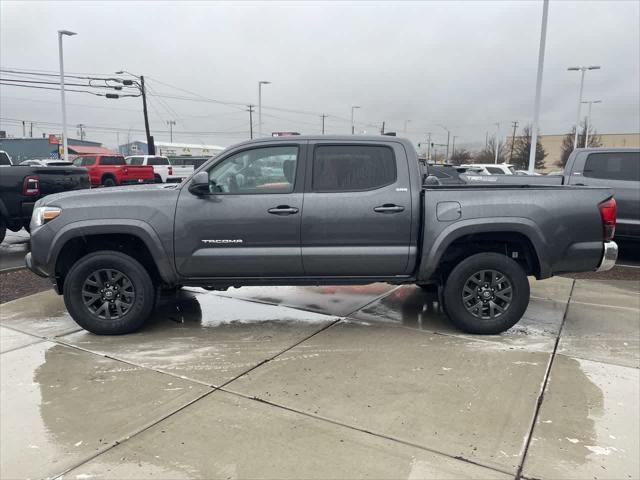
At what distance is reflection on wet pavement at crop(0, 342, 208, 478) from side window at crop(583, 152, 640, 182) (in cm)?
811

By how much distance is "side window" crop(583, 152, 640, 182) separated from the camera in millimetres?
8711

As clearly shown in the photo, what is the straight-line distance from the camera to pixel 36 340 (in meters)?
4.75

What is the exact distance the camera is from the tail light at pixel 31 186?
8.79 m

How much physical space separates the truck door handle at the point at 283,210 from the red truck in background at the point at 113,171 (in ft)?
71.1

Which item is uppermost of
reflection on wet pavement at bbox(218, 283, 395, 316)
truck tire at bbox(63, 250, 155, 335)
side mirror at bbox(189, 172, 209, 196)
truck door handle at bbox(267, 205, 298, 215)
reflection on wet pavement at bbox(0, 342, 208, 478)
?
side mirror at bbox(189, 172, 209, 196)

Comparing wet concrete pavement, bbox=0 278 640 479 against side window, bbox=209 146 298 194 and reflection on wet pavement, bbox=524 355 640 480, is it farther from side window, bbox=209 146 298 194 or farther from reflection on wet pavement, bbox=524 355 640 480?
side window, bbox=209 146 298 194

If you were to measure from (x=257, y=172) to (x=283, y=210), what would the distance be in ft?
1.55

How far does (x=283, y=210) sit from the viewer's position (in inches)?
184

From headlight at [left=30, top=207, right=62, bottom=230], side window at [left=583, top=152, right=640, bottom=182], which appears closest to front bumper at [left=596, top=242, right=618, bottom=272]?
side window at [left=583, top=152, right=640, bottom=182]

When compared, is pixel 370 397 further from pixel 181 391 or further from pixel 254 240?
pixel 254 240

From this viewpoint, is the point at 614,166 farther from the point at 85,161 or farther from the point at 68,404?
the point at 85,161

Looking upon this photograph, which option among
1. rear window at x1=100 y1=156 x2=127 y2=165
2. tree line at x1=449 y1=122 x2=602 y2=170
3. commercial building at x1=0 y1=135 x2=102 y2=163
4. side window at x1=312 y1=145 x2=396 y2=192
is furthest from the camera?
tree line at x1=449 y1=122 x2=602 y2=170

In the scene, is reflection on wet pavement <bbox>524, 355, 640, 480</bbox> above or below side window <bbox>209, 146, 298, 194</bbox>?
below

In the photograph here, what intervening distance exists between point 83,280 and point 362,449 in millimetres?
3141
